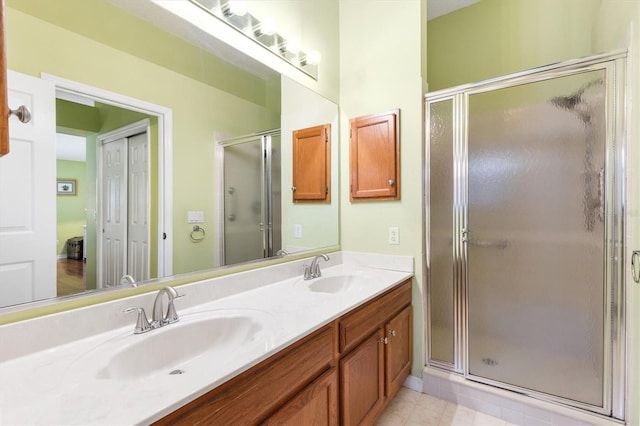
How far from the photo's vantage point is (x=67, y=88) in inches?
37.4

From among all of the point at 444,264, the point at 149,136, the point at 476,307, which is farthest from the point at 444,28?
the point at 149,136

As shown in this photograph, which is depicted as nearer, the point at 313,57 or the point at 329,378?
the point at 329,378

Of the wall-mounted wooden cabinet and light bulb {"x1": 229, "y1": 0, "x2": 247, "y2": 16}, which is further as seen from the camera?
the wall-mounted wooden cabinet

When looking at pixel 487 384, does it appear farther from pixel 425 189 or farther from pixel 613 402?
pixel 425 189

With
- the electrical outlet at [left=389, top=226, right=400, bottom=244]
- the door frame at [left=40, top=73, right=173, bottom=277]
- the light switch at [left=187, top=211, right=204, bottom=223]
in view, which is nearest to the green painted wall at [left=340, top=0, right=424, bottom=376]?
the electrical outlet at [left=389, top=226, right=400, bottom=244]

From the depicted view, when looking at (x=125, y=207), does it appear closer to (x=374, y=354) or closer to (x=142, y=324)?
(x=142, y=324)

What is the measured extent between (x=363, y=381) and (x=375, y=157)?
137 cm

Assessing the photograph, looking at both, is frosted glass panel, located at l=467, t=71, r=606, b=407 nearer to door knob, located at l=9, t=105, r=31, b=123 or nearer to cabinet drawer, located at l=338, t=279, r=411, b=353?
cabinet drawer, located at l=338, t=279, r=411, b=353

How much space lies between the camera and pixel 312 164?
6.81 feet

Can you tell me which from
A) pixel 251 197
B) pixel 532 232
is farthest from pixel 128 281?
pixel 532 232

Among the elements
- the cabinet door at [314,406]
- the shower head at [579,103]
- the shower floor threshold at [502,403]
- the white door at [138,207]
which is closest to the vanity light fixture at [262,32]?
the white door at [138,207]

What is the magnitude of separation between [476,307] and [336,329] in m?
1.08

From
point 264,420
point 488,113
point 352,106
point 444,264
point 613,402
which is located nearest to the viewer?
point 264,420

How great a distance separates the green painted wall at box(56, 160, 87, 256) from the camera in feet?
3.14
